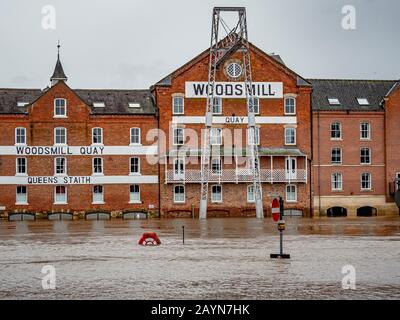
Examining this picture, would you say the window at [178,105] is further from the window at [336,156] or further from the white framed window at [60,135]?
the window at [336,156]

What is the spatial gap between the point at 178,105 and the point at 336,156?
13.1 m

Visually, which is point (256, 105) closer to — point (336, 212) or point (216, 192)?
point (216, 192)

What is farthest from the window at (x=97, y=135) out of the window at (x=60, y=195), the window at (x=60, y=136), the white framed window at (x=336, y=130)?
the white framed window at (x=336, y=130)

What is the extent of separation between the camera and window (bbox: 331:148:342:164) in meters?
70.0

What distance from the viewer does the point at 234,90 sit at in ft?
224

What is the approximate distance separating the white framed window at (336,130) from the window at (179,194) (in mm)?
12532

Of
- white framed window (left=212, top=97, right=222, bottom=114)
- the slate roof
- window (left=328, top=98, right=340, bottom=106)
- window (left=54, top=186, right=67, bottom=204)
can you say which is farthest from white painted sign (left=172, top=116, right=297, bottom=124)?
window (left=54, top=186, right=67, bottom=204)

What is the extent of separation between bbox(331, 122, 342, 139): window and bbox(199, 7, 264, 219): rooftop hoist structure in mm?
7023

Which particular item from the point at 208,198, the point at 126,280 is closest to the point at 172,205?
the point at 208,198

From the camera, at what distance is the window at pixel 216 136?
68125 mm

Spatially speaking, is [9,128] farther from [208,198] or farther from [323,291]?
[323,291]
